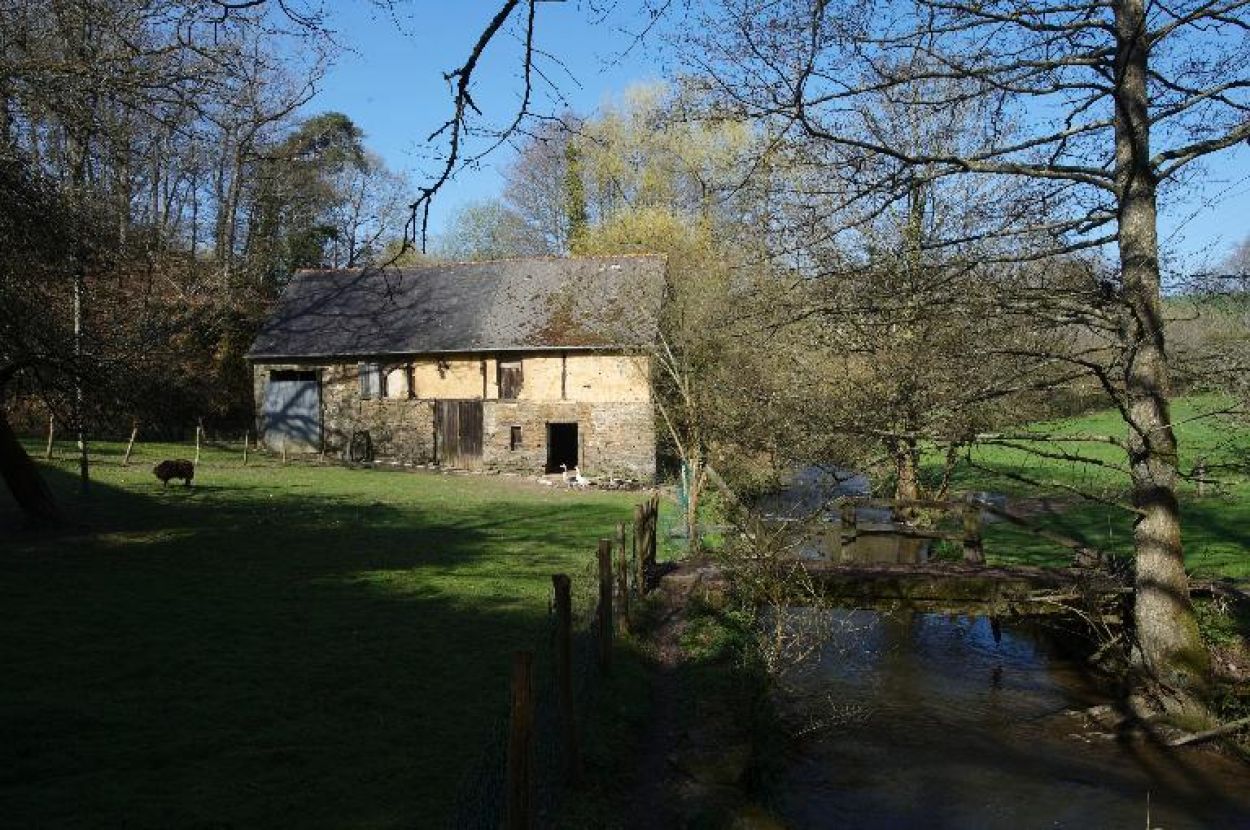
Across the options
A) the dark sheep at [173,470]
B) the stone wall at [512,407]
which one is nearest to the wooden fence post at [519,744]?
the dark sheep at [173,470]

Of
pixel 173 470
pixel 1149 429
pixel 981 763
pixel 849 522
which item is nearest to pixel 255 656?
pixel 981 763

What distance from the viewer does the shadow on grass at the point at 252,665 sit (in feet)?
20.2

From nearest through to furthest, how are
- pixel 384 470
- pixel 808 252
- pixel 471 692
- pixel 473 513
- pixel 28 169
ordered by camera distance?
1. pixel 471 692
2. pixel 808 252
3. pixel 28 169
4. pixel 473 513
5. pixel 384 470

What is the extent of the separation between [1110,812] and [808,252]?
5.51 metres

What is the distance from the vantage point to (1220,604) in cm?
1023

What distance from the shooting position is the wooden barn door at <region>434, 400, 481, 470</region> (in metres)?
31.2

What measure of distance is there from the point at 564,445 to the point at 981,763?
24.5 m

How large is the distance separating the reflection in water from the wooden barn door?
21136mm

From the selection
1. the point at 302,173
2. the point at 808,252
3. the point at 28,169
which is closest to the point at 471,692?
the point at 808,252

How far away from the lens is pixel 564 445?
3216 cm

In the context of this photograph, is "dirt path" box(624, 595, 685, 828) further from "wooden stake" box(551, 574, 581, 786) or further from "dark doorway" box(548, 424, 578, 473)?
"dark doorway" box(548, 424, 578, 473)

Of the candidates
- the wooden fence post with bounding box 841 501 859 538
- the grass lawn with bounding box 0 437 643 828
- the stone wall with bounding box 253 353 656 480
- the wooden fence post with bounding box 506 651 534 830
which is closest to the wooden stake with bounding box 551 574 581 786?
the grass lawn with bounding box 0 437 643 828

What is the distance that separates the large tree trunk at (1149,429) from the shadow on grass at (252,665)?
6.10 meters

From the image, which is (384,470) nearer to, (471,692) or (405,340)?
(405,340)
